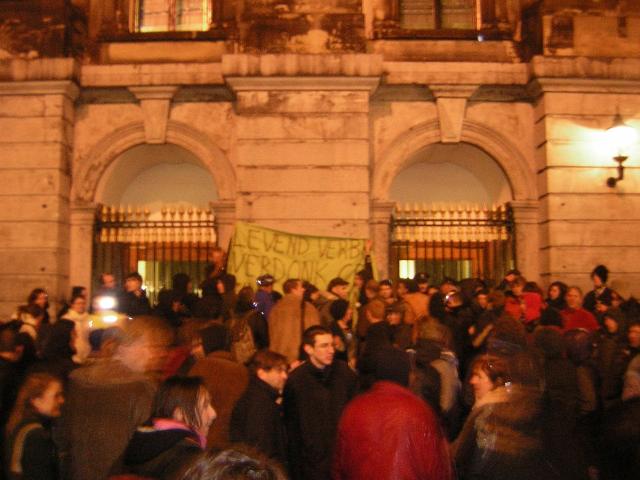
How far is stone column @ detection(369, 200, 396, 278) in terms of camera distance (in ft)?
43.8

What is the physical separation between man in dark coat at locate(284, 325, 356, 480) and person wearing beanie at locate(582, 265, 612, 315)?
540 cm

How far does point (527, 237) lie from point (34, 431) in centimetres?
1038

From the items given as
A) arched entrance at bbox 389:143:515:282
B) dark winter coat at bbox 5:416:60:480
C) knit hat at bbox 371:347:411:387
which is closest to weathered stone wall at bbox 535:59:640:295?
arched entrance at bbox 389:143:515:282

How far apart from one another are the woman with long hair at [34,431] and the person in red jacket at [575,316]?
21.3ft

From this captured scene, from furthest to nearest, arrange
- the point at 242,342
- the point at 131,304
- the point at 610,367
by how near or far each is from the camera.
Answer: the point at 131,304 < the point at 242,342 < the point at 610,367

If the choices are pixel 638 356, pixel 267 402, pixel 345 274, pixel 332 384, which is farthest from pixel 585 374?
pixel 345 274

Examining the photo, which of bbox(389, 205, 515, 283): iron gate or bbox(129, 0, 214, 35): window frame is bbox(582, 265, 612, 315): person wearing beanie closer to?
bbox(389, 205, 515, 283): iron gate

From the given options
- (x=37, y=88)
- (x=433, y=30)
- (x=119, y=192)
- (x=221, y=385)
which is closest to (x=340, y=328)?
(x=221, y=385)

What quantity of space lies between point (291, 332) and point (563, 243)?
6.03 meters

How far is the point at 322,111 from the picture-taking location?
42.2 ft

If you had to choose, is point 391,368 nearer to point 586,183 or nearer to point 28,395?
point 28,395

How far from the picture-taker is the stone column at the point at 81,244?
44.7ft

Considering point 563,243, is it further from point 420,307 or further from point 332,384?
point 332,384

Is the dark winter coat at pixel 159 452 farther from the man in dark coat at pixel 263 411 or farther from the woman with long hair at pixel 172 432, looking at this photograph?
the man in dark coat at pixel 263 411
